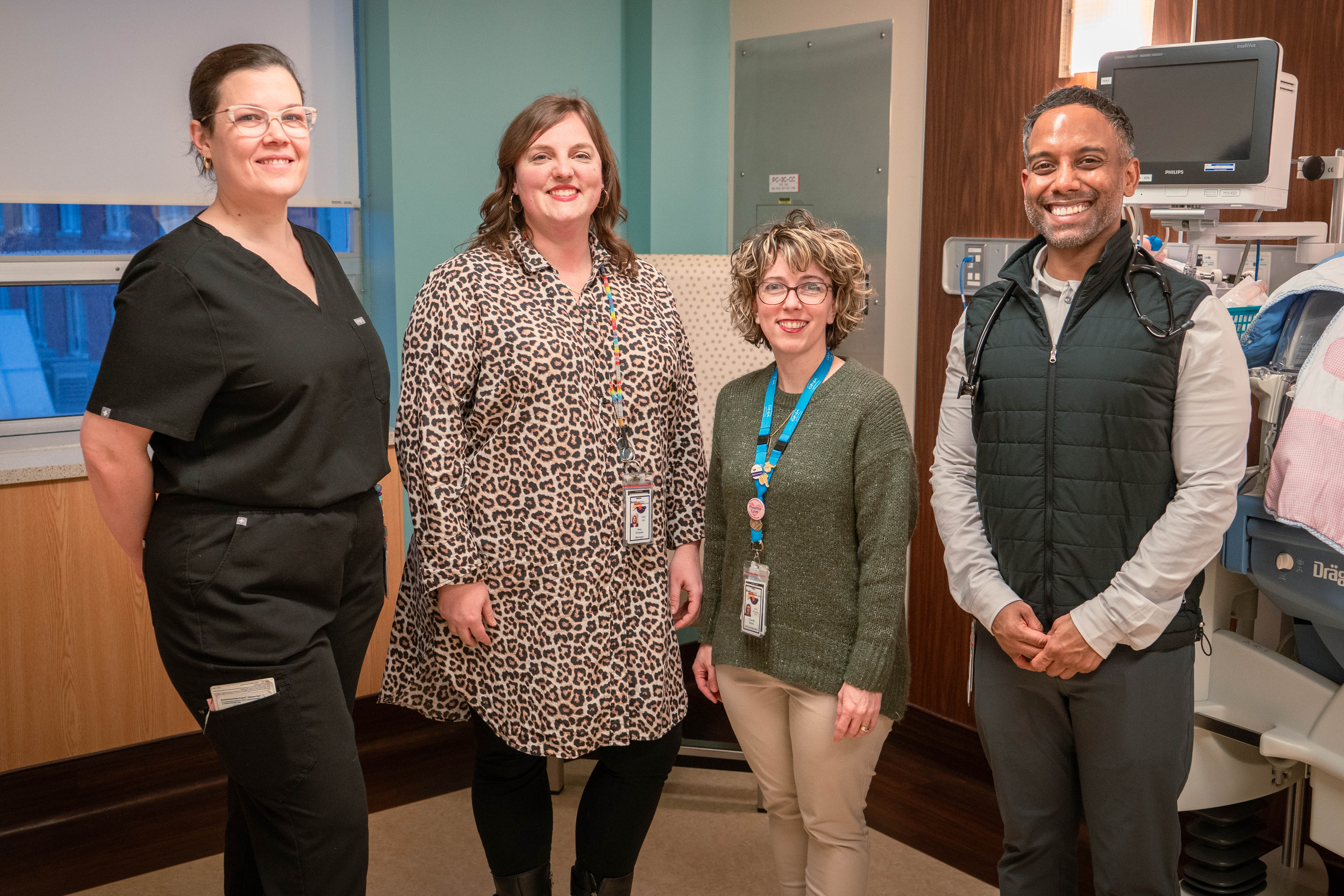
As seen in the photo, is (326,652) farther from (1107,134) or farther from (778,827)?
(1107,134)

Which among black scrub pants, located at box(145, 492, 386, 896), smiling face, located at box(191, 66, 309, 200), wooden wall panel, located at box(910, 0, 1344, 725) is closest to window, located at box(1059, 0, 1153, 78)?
wooden wall panel, located at box(910, 0, 1344, 725)

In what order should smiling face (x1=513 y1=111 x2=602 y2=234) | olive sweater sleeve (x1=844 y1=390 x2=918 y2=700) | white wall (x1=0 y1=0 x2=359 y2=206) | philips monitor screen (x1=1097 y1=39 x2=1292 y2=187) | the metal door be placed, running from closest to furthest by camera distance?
olive sweater sleeve (x1=844 y1=390 x2=918 y2=700) < smiling face (x1=513 y1=111 x2=602 y2=234) < philips monitor screen (x1=1097 y1=39 x2=1292 y2=187) < white wall (x1=0 y1=0 x2=359 y2=206) < the metal door

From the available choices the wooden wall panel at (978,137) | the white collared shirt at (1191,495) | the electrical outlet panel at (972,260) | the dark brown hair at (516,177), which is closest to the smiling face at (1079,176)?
the white collared shirt at (1191,495)

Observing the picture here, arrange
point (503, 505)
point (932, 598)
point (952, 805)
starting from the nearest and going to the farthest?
point (503, 505), point (952, 805), point (932, 598)

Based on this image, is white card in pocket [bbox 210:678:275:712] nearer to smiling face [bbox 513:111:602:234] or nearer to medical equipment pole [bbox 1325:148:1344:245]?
smiling face [bbox 513:111:602:234]

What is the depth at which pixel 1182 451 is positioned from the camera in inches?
65.9

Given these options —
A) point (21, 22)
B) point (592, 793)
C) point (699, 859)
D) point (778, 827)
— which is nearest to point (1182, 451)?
point (778, 827)

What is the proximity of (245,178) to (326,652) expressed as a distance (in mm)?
740

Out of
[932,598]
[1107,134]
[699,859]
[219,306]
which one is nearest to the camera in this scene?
[219,306]

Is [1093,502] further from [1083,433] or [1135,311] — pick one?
[1135,311]

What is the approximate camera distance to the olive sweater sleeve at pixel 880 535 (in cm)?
181

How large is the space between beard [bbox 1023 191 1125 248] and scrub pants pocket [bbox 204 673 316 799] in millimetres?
1368

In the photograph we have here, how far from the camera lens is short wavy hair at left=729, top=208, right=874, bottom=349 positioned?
1.88 metres

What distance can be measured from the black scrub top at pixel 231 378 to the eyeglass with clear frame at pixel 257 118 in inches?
6.2
